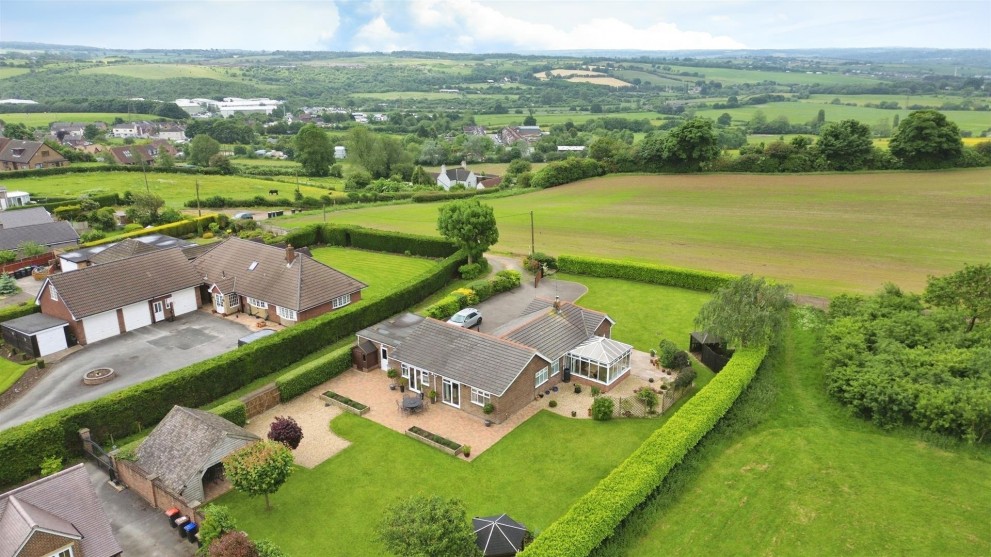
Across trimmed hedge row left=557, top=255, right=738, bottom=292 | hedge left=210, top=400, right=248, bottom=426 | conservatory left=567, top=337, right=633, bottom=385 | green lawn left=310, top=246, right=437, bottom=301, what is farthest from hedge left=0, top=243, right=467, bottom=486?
trimmed hedge row left=557, top=255, right=738, bottom=292

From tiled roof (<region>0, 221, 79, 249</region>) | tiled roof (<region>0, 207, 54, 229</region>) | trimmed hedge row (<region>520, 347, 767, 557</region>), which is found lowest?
trimmed hedge row (<region>520, 347, 767, 557</region>)

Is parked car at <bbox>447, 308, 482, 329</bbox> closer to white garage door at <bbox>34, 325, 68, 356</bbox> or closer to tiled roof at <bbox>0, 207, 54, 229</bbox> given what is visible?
white garage door at <bbox>34, 325, 68, 356</bbox>

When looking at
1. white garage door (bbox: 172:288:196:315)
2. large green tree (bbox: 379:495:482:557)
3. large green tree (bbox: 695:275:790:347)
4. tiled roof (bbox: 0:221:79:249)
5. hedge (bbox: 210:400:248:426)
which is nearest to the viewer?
large green tree (bbox: 379:495:482:557)

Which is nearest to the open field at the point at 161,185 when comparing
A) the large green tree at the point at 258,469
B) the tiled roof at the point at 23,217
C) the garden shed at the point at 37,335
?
the tiled roof at the point at 23,217

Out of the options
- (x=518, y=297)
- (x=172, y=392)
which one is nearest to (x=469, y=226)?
(x=518, y=297)

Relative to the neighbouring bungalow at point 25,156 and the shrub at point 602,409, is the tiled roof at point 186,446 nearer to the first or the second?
the shrub at point 602,409
